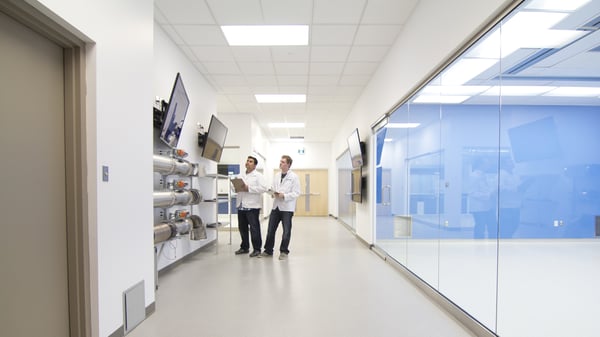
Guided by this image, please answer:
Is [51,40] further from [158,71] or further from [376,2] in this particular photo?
[376,2]

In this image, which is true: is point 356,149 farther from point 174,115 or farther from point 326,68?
point 174,115

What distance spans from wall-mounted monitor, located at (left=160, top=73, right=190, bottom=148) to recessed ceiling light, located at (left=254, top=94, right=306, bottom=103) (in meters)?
3.08

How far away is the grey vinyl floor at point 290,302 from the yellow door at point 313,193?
7.97m

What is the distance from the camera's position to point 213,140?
4.88m

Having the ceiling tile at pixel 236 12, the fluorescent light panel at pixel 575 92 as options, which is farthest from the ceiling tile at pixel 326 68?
the fluorescent light panel at pixel 575 92

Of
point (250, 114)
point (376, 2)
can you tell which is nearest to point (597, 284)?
point (376, 2)

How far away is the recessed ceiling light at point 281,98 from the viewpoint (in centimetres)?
657

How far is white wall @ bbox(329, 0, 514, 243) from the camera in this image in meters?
2.32

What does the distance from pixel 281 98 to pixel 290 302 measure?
490 centimetres

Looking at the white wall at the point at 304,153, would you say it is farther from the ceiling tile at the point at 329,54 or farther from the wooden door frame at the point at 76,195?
the wooden door frame at the point at 76,195

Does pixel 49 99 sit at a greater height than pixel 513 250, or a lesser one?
greater

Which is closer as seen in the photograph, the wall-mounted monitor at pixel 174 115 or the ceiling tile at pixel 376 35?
the wall-mounted monitor at pixel 174 115

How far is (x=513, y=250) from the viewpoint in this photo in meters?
2.18

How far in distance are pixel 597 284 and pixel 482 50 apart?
1.80 meters
